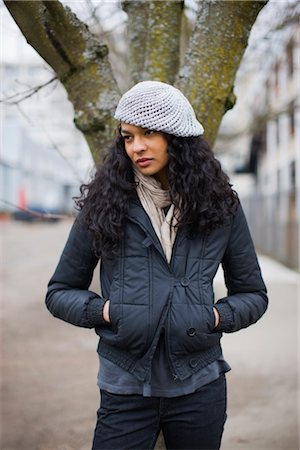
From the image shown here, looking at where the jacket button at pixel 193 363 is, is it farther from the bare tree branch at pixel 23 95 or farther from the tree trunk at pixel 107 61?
the bare tree branch at pixel 23 95

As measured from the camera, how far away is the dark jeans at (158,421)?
2.10 metres

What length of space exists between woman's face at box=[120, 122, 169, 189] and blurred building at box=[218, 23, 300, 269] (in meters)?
5.61

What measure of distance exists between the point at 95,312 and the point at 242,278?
1.87 feet

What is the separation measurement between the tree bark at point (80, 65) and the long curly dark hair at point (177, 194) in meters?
0.84

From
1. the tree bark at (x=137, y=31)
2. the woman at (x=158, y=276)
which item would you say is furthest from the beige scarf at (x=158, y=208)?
the tree bark at (x=137, y=31)

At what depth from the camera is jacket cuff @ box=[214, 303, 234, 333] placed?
2.16 m

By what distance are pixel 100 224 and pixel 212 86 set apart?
1187mm

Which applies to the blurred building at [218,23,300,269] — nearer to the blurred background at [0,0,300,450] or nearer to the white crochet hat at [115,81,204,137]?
the blurred background at [0,0,300,450]

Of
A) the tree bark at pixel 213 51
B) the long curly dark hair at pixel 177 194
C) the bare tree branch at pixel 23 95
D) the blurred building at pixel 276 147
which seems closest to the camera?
the long curly dark hair at pixel 177 194

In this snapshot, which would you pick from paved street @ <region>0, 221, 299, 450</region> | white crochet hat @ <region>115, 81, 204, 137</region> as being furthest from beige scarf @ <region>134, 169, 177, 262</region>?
paved street @ <region>0, 221, 299, 450</region>

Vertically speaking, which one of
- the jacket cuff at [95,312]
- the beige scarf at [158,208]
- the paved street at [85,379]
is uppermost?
the beige scarf at [158,208]

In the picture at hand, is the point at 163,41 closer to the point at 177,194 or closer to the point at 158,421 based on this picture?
the point at 177,194

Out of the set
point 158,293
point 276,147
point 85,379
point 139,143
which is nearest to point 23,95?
point 139,143

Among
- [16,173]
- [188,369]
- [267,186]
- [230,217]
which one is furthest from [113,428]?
[16,173]
